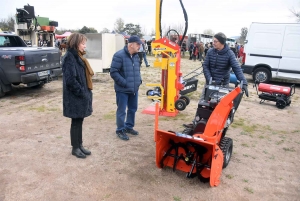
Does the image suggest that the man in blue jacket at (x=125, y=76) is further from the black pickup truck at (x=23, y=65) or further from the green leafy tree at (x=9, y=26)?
the green leafy tree at (x=9, y=26)

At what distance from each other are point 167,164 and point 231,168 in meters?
0.93

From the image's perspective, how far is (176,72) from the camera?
20.0 ft

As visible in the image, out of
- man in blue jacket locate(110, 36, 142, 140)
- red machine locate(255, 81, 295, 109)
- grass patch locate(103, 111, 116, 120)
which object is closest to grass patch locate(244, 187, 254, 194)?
man in blue jacket locate(110, 36, 142, 140)

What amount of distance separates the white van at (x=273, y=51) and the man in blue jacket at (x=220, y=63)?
738 cm

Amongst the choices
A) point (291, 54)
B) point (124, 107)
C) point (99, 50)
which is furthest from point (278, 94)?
point (99, 50)

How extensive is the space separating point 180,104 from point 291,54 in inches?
268

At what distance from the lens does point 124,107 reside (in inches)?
179

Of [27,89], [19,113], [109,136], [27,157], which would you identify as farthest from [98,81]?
[27,157]

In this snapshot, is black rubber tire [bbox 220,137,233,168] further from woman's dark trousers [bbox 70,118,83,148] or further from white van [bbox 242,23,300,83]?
white van [bbox 242,23,300,83]

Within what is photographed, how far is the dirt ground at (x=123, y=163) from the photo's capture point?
3109mm

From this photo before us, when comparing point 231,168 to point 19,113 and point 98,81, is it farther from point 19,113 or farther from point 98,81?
point 98,81

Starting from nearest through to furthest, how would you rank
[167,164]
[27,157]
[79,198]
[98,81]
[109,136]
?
[79,198]
[167,164]
[27,157]
[109,136]
[98,81]

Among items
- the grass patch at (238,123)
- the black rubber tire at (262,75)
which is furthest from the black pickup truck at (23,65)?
the black rubber tire at (262,75)

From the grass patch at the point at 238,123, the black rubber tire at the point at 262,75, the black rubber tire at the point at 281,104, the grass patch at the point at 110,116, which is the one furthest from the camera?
the black rubber tire at the point at 262,75
